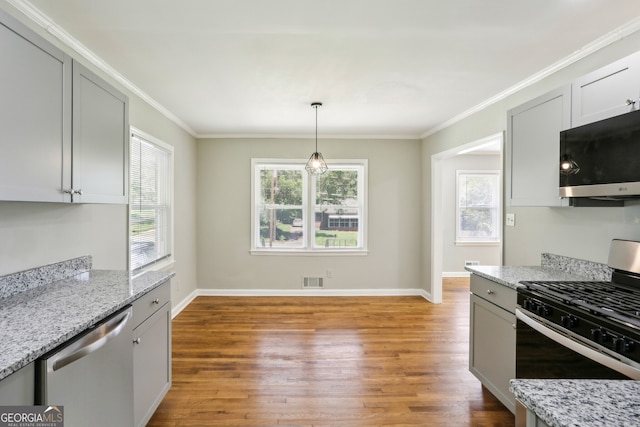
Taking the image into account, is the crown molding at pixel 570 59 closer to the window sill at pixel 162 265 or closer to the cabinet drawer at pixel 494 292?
the cabinet drawer at pixel 494 292

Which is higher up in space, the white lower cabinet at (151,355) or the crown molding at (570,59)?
the crown molding at (570,59)

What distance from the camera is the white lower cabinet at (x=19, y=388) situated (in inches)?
39.3

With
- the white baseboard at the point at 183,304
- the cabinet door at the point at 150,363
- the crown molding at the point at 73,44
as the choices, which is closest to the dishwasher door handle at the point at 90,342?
the cabinet door at the point at 150,363

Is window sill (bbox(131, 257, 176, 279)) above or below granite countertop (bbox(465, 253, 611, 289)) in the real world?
below

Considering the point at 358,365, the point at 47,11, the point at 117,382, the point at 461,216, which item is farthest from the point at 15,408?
the point at 461,216

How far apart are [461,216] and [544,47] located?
4.47 metres

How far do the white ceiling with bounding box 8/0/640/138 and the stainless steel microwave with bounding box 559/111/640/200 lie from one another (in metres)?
0.70

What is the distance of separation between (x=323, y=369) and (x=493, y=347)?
138cm

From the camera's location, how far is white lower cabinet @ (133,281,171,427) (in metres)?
1.81

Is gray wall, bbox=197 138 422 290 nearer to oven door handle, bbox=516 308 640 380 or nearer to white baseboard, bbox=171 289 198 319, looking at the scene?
white baseboard, bbox=171 289 198 319

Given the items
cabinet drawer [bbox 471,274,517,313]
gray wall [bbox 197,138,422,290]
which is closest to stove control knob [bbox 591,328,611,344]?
cabinet drawer [bbox 471,274,517,313]

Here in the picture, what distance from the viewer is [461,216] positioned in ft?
20.9

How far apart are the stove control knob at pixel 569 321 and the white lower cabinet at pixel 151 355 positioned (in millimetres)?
2302

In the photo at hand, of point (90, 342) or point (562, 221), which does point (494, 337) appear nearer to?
point (562, 221)
